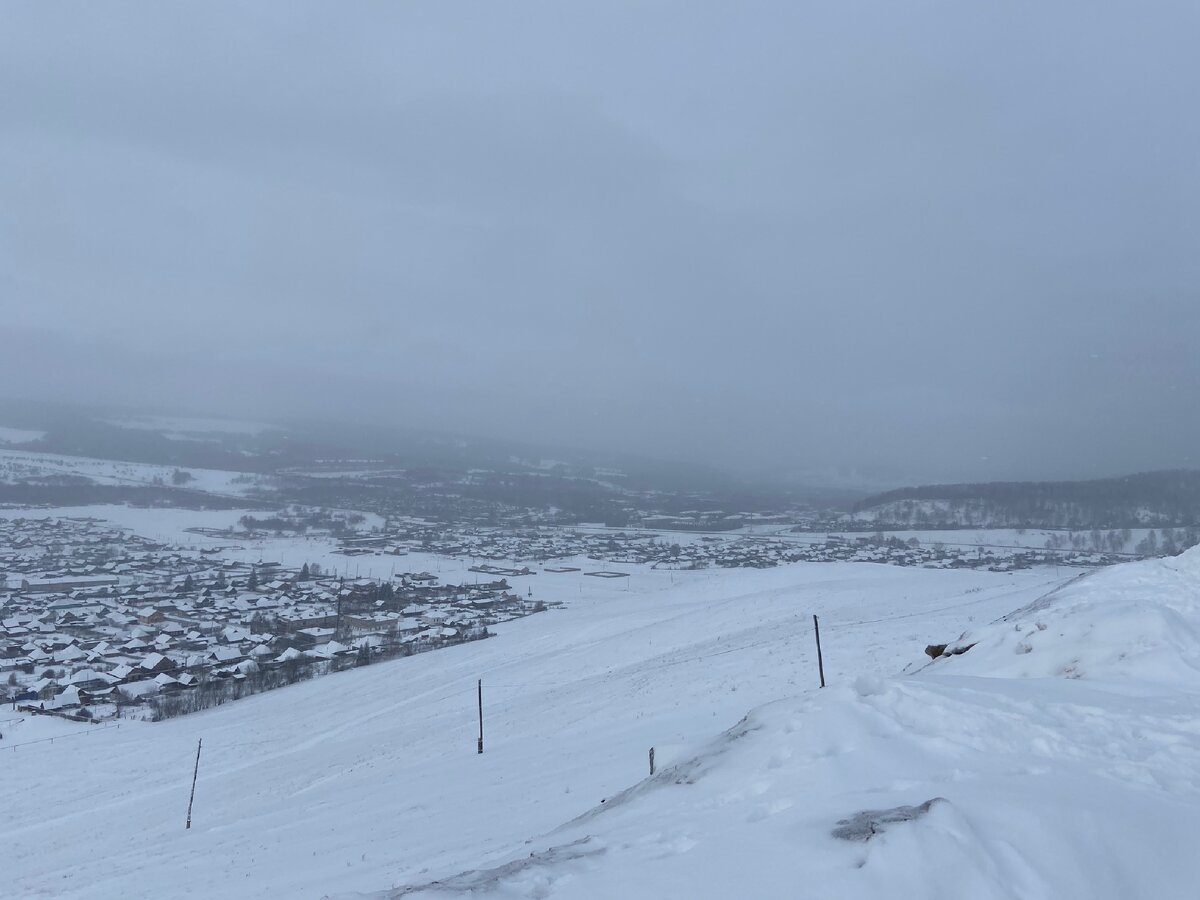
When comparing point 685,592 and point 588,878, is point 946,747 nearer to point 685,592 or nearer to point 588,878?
point 588,878

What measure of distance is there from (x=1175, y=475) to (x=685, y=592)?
4266cm

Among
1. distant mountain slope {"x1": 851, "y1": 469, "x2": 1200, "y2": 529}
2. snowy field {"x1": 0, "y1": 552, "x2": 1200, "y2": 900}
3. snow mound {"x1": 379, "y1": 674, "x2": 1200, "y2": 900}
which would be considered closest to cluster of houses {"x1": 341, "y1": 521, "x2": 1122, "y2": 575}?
distant mountain slope {"x1": 851, "y1": 469, "x2": 1200, "y2": 529}

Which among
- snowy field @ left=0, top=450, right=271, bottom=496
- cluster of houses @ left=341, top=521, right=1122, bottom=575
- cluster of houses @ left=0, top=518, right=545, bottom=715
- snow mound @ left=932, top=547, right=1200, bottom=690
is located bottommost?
cluster of houses @ left=0, top=518, right=545, bottom=715

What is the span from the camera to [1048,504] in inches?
2680

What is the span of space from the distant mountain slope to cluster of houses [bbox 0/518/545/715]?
152ft

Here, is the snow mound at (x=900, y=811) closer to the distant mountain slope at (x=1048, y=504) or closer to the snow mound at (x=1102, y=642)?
the snow mound at (x=1102, y=642)

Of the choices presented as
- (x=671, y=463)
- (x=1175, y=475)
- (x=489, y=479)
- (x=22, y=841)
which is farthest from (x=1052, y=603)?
(x=671, y=463)

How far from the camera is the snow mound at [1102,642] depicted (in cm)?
1038

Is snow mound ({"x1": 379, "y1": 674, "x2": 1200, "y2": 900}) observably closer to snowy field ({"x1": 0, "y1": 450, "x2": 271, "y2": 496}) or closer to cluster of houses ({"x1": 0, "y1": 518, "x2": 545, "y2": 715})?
cluster of houses ({"x1": 0, "y1": 518, "x2": 545, "y2": 715})

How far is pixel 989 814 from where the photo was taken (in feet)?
16.3

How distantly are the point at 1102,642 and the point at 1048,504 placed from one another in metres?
65.9

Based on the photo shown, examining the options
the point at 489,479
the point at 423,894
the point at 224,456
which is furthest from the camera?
the point at 489,479

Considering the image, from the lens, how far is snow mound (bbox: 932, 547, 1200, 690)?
34.1 ft

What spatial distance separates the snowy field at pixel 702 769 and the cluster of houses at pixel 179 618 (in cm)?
624
